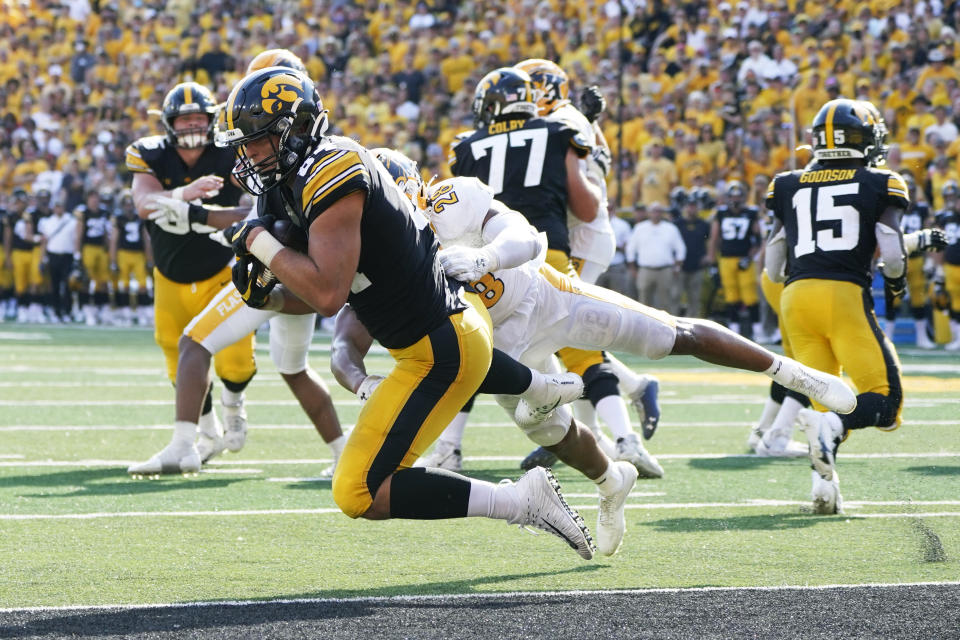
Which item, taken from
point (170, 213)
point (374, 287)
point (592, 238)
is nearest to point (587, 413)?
point (592, 238)

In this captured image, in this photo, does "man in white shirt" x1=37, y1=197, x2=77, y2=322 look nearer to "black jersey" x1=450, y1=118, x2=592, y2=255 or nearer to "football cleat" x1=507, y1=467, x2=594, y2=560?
"black jersey" x1=450, y1=118, x2=592, y2=255

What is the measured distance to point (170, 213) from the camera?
6.09 m

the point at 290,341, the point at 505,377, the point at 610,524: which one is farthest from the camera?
the point at 290,341

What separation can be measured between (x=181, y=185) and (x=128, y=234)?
12461 millimetres

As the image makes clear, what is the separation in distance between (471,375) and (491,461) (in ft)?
9.14

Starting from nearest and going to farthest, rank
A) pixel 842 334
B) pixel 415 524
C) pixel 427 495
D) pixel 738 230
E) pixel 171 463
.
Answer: pixel 427 495 → pixel 415 524 → pixel 842 334 → pixel 171 463 → pixel 738 230

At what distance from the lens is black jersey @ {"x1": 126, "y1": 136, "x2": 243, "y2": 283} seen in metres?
6.54

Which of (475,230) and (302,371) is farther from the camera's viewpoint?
(302,371)

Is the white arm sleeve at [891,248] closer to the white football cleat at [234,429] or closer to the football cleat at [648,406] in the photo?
the football cleat at [648,406]

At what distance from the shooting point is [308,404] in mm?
6160

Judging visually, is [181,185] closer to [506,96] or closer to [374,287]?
[506,96]

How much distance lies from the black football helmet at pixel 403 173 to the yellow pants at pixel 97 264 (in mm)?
15349

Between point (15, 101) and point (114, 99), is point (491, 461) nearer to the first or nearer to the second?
point (114, 99)

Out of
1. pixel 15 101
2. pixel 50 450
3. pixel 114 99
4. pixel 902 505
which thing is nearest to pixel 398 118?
pixel 114 99
